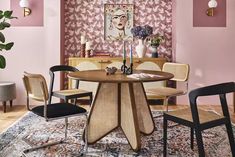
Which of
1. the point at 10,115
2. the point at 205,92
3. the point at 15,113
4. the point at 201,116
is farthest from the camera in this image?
the point at 15,113

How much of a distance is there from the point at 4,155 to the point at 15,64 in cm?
262

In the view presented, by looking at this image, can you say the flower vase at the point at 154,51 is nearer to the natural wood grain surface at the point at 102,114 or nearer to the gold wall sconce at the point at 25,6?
the natural wood grain surface at the point at 102,114

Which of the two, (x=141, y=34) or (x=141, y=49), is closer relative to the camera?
(x=141, y=34)

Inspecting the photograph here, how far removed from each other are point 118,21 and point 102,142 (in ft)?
9.46

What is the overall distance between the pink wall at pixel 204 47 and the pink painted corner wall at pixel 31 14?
2473 millimetres

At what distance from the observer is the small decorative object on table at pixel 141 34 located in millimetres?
4660

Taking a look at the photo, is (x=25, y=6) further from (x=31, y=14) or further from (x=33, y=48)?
(x=33, y=48)

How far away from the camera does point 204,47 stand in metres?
4.87

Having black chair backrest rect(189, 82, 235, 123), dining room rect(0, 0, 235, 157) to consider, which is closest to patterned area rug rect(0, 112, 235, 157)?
dining room rect(0, 0, 235, 157)

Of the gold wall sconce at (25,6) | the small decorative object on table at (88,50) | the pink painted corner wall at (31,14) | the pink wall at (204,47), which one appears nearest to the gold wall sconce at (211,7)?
the pink wall at (204,47)

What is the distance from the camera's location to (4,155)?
253 cm

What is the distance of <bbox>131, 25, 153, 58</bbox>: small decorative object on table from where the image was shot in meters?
4.66

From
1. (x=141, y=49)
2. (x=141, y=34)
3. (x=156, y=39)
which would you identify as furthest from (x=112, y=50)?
(x=156, y=39)

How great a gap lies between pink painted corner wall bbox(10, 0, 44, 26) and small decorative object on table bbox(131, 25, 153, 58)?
170 cm
